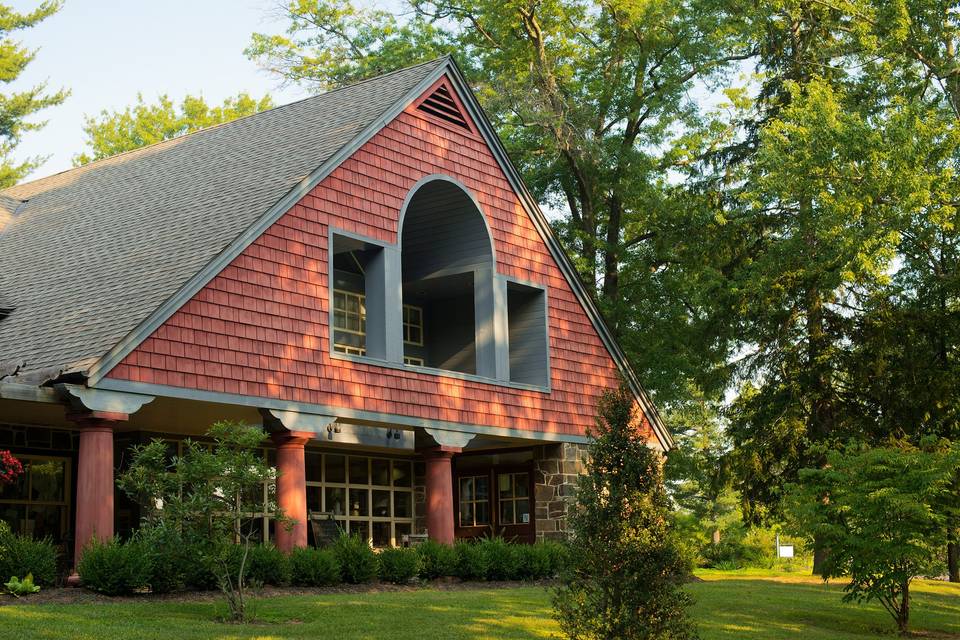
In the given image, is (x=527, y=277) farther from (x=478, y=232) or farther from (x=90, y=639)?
(x=90, y=639)

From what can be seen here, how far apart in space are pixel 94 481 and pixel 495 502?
1054 centimetres

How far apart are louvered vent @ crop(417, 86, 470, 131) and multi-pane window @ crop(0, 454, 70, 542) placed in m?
9.05

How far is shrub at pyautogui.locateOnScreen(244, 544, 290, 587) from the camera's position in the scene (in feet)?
50.5

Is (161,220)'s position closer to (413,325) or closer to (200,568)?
(413,325)

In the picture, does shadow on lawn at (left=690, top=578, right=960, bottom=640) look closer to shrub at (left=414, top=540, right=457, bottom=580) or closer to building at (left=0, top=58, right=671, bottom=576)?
shrub at (left=414, top=540, right=457, bottom=580)

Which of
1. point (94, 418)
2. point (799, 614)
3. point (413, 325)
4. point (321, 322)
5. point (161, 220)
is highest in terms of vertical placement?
point (161, 220)

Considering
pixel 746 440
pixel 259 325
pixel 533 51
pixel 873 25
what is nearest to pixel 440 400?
pixel 259 325

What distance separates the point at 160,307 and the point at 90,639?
6019mm

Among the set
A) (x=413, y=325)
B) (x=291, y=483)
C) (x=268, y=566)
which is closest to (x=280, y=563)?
(x=268, y=566)

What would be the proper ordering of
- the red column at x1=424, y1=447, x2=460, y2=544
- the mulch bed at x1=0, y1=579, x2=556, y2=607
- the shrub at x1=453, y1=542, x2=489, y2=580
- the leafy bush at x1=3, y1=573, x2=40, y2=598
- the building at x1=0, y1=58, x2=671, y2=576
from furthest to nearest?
1. the red column at x1=424, y1=447, x2=460, y2=544
2. the shrub at x1=453, y1=542, x2=489, y2=580
3. the building at x1=0, y1=58, x2=671, y2=576
4. the leafy bush at x1=3, y1=573, x2=40, y2=598
5. the mulch bed at x1=0, y1=579, x2=556, y2=607

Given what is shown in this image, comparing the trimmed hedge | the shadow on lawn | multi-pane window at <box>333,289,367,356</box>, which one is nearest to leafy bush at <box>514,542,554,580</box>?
the trimmed hedge

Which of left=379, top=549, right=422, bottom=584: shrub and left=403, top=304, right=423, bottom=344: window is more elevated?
left=403, top=304, right=423, bottom=344: window

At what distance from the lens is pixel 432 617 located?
13.2 m

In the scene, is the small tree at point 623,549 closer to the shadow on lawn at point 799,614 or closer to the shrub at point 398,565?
the shadow on lawn at point 799,614
